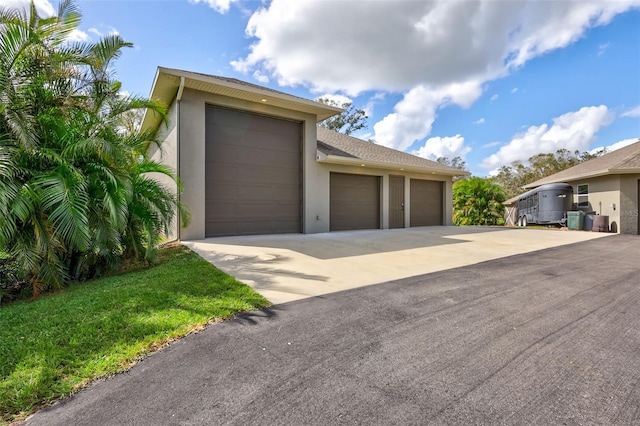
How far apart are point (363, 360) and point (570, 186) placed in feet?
61.7

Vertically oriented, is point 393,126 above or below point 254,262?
above

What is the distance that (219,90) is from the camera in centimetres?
887

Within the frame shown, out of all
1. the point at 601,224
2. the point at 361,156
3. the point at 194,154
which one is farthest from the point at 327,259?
the point at 601,224

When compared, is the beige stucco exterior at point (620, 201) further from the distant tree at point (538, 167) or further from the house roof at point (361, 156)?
the distant tree at point (538, 167)

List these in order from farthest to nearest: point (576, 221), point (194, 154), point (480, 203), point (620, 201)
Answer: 1. point (480, 203)
2. point (576, 221)
3. point (620, 201)
4. point (194, 154)

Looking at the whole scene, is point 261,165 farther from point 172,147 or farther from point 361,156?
point 361,156

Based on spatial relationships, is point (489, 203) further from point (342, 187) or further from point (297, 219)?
point (297, 219)

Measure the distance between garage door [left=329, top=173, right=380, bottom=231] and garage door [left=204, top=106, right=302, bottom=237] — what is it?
68.8 inches

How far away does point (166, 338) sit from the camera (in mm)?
2701

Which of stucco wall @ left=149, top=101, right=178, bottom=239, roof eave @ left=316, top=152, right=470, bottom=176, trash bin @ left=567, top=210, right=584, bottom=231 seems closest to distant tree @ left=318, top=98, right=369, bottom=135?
roof eave @ left=316, top=152, right=470, bottom=176

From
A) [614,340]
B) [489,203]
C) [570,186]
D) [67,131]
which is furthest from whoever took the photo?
[489,203]

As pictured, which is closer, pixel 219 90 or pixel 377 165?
pixel 219 90

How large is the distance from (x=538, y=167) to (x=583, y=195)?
72.4ft

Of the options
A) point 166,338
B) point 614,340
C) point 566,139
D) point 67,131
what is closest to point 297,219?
point 67,131
